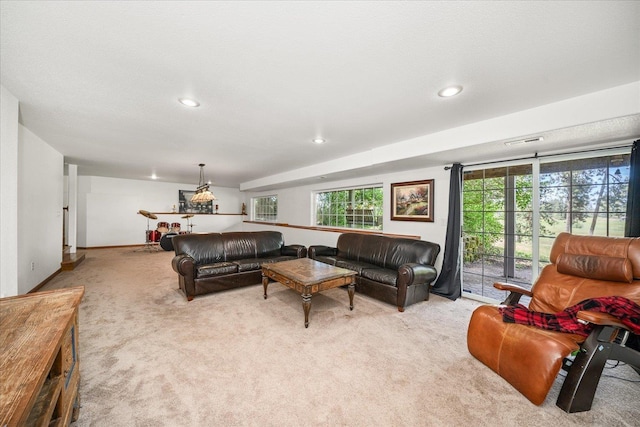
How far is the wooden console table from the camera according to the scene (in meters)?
0.70

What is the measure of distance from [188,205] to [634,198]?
10411mm

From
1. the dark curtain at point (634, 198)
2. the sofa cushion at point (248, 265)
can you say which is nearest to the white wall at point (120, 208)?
the sofa cushion at point (248, 265)

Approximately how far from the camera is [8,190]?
215 centimetres

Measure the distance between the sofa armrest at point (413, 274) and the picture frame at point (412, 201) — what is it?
44.3 inches

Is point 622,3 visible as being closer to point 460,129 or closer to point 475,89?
point 475,89

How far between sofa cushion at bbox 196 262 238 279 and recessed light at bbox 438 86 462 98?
11.7 feet

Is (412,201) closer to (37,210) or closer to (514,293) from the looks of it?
(514,293)

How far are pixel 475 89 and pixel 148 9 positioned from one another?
2361mm

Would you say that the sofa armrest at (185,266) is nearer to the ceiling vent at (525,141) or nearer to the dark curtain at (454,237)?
the dark curtain at (454,237)

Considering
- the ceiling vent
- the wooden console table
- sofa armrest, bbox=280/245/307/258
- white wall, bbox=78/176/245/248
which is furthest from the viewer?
white wall, bbox=78/176/245/248

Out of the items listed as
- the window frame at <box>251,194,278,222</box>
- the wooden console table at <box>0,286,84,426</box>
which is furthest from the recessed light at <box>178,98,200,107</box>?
the window frame at <box>251,194,278,222</box>

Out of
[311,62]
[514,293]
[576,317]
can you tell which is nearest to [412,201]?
[514,293]

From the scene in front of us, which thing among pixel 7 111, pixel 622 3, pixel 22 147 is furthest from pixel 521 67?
pixel 22 147

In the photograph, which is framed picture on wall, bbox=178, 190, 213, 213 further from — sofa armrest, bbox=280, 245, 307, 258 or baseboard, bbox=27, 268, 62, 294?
sofa armrest, bbox=280, 245, 307, 258
